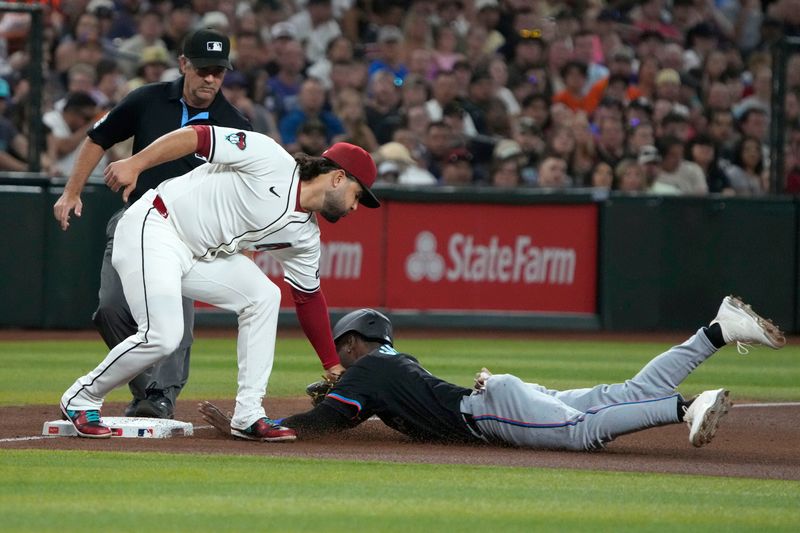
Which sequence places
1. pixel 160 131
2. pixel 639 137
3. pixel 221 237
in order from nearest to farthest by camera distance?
pixel 221 237 < pixel 160 131 < pixel 639 137

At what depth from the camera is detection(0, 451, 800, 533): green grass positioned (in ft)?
16.3

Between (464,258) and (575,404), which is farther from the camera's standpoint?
(464,258)

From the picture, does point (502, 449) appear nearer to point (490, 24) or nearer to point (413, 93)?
point (413, 93)

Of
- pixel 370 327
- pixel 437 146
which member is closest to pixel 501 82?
pixel 437 146

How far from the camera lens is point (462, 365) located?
11984 millimetres

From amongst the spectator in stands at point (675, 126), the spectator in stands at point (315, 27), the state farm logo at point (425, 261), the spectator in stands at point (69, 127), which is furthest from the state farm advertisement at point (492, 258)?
the spectator in stands at point (315, 27)

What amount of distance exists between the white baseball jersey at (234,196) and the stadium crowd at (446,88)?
7.56 m

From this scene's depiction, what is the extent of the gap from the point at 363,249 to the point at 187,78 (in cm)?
739

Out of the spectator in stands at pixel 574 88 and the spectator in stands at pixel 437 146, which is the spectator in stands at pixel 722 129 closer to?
the spectator in stands at pixel 574 88

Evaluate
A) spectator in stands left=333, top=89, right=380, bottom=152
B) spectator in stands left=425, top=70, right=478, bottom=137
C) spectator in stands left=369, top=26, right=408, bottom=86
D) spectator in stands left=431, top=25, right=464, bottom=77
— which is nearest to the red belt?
spectator in stands left=333, top=89, right=380, bottom=152

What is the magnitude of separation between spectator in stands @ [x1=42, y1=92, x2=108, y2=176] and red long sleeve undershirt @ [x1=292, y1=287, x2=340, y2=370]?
7528 mm

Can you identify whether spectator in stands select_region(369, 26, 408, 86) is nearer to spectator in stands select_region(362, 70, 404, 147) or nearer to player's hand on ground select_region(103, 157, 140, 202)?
spectator in stands select_region(362, 70, 404, 147)

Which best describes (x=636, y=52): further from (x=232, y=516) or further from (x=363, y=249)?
(x=232, y=516)

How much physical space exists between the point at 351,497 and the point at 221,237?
191 centimetres
